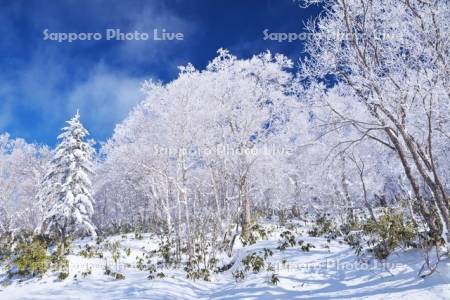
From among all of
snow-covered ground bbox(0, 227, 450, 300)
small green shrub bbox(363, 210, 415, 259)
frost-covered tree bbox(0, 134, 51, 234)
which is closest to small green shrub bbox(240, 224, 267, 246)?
snow-covered ground bbox(0, 227, 450, 300)

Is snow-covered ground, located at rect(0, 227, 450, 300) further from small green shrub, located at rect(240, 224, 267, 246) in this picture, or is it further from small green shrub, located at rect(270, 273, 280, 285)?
small green shrub, located at rect(240, 224, 267, 246)

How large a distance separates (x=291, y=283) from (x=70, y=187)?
12.7 meters

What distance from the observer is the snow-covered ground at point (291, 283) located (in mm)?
7027

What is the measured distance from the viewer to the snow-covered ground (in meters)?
7.03

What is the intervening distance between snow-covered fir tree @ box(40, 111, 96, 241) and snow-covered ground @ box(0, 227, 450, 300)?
4128 millimetres

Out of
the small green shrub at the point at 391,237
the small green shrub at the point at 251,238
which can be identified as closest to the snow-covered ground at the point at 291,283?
the small green shrub at the point at 391,237

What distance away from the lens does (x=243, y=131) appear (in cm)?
1620

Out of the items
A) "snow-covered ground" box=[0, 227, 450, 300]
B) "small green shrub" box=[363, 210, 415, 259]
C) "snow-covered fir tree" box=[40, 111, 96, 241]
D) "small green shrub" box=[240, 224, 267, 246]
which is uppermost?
"snow-covered fir tree" box=[40, 111, 96, 241]

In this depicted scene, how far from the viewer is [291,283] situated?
8.86 meters

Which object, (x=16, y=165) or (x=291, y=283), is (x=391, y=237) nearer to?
(x=291, y=283)

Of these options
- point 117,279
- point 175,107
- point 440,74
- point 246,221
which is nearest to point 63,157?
point 175,107

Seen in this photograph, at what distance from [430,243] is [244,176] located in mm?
8710

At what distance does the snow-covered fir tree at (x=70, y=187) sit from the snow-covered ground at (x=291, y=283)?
413cm

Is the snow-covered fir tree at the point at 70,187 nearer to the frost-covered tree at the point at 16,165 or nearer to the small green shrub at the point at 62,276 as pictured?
the small green shrub at the point at 62,276
